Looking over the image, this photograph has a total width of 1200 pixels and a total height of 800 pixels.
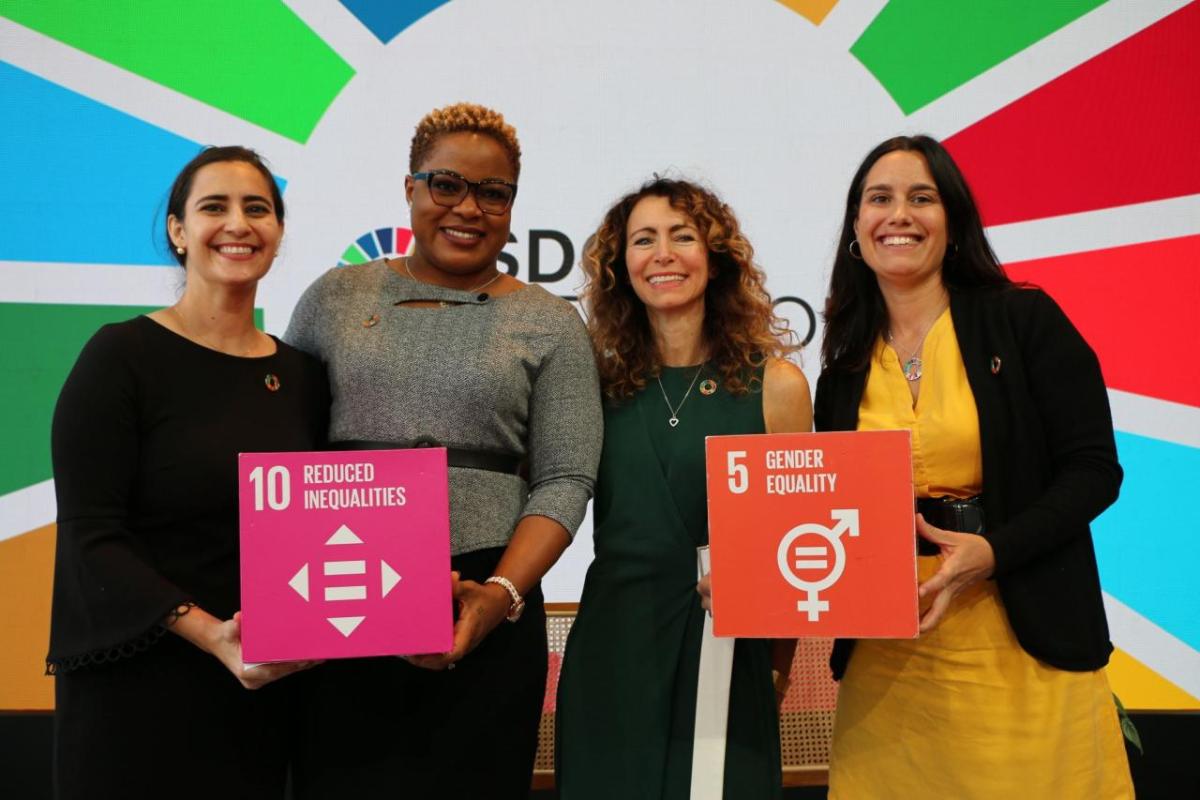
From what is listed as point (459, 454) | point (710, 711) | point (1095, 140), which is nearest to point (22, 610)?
point (459, 454)

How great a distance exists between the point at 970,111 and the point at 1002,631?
1.95 metres

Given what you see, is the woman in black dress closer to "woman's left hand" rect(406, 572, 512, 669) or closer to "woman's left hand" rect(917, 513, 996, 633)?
"woman's left hand" rect(406, 572, 512, 669)

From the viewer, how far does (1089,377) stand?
170 cm

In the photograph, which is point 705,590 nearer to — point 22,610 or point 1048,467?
point 1048,467

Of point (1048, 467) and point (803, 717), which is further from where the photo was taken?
point (803, 717)

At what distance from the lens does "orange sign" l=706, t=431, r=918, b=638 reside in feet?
4.99

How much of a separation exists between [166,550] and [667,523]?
0.87 m

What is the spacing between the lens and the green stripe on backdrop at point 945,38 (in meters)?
3.07

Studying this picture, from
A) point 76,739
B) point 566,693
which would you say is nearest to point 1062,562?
point 566,693

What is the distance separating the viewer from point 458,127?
175 centimetres

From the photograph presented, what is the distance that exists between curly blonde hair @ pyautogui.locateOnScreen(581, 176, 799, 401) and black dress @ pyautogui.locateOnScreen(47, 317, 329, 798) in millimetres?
688

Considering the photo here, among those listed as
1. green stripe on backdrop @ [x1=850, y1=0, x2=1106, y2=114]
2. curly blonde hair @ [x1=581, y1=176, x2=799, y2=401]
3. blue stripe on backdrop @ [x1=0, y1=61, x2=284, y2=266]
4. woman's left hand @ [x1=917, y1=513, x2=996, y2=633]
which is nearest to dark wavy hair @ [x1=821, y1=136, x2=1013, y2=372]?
curly blonde hair @ [x1=581, y1=176, x2=799, y2=401]

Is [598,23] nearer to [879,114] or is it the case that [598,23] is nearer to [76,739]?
[879,114]

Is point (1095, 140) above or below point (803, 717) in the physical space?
above
